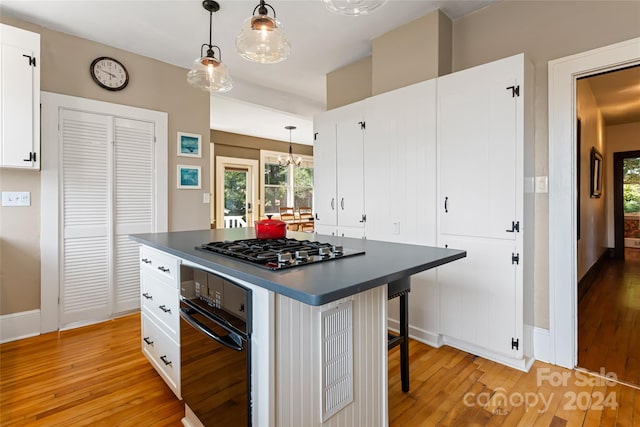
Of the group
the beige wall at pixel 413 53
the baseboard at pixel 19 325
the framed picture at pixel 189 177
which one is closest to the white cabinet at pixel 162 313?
the baseboard at pixel 19 325

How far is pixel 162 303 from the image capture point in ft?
6.14

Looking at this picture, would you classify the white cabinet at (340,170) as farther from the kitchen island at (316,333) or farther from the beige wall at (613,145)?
the beige wall at (613,145)

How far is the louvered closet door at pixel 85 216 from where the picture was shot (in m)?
2.95

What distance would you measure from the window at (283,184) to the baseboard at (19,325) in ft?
16.3

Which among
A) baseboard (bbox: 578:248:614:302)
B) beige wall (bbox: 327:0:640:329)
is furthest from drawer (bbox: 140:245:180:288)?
baseboard (bbox: 578:248:614:302)

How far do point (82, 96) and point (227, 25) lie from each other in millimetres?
1500

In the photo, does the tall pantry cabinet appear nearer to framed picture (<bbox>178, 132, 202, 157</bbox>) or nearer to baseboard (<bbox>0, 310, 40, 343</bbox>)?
framed picture (<bbox>178, 132, 202, 157</bbox>)

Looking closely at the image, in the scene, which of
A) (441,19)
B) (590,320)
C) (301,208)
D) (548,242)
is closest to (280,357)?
(548,242)

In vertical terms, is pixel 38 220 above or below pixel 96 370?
above

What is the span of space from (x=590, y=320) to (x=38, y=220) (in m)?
4.99

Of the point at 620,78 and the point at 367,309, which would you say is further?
the point at 620,78

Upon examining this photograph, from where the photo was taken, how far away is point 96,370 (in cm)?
224

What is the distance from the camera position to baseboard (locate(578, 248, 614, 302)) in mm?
3634

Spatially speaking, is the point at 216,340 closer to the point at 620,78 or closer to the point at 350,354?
the point at 350,354
